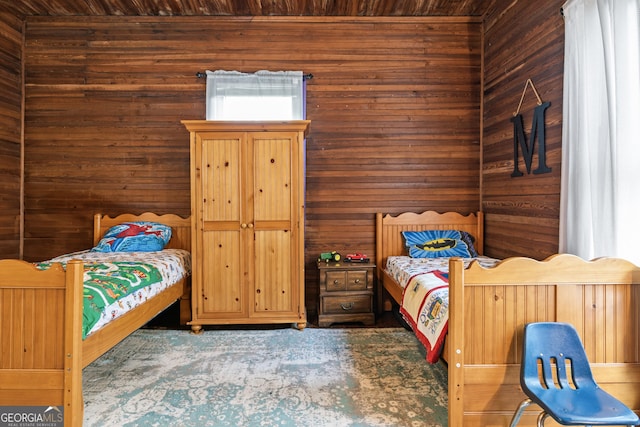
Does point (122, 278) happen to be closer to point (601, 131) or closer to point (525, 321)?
point (525, 321)

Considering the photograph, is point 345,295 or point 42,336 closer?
point 42,336

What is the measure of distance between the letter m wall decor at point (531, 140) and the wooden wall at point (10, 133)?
471cm

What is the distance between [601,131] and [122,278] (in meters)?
3.00

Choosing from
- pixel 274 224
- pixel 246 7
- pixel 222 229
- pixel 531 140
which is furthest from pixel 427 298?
pixel 246 7

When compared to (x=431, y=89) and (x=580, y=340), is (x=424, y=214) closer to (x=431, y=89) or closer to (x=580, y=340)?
(x=431, y=89)

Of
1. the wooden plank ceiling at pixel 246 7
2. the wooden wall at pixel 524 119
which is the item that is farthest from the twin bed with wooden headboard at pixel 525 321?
Answer: the wooden plank ceiling at pixel 246 7

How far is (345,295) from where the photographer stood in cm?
320

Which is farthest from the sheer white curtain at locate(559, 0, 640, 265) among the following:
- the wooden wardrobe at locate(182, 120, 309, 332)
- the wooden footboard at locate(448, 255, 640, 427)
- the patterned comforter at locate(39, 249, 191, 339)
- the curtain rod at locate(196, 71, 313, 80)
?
the patterned comforter at locate(39, 249, 191, 339)

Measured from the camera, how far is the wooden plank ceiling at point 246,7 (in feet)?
11.0

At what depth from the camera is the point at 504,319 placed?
1.60 m

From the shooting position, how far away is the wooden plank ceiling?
132 inches

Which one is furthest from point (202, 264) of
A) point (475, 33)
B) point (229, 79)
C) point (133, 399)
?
point (475, 33)

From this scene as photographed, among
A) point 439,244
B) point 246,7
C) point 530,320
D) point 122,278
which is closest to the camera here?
point 530,320

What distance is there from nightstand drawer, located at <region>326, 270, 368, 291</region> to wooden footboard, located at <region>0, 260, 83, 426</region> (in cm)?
200
